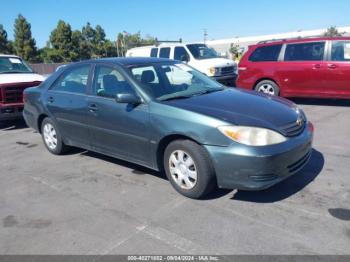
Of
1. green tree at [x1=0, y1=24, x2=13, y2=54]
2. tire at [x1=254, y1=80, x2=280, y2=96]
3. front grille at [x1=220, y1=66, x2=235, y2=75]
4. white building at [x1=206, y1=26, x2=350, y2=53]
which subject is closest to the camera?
tire at [x1=254, y1=80, x2=280, y2=96]

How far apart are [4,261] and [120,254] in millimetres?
1009

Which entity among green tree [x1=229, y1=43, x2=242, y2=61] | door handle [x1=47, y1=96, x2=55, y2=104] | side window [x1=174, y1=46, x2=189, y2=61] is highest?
green tree [x1=229, y1=43, x2=242, y2=61]

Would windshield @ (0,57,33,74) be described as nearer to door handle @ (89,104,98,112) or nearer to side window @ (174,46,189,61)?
side window @ (174,46,189,61)

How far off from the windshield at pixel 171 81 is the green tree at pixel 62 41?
51255 millimetres

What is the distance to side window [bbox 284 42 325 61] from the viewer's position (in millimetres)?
8695

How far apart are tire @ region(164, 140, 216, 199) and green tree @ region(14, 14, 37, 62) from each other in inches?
2095

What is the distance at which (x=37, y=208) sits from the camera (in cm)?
408

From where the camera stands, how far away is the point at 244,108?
407cm

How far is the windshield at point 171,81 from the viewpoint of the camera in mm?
4453

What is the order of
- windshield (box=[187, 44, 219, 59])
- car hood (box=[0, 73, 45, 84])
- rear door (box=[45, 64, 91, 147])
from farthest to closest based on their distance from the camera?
windshield (box=[187, 44, 219, 59]), car hood (box=[0, 73, 45, 84]), rear door (box=[45, 64, 91, 147])

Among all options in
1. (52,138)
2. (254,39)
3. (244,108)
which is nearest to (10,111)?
(52,138)

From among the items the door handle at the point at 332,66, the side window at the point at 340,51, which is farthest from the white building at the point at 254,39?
the door handle at the point at 332,66

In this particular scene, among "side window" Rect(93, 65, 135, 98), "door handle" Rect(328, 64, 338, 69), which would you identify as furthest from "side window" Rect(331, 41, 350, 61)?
"side window" Rect(93, 65, 135, 98)

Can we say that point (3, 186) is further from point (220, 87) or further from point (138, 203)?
point (220, 87)
